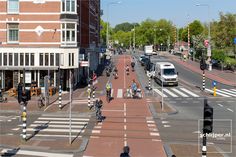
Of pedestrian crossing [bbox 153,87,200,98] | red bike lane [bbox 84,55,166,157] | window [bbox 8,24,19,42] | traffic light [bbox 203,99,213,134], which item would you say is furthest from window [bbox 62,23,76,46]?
traffic light [bbox 203,99,213,134]

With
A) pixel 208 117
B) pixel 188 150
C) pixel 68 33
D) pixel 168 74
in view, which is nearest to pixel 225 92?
pixel 168 74

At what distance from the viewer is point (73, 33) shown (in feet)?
144

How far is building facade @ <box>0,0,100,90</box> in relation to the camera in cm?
4372

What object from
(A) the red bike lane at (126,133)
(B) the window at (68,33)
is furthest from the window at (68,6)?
(A) the red bike lane at (126,133)

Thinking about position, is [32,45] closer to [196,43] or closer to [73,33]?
[73,33]

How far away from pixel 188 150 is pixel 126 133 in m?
5.03

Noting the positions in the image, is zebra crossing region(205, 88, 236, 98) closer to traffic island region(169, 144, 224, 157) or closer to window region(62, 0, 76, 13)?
window region(62, 0, 76, 13)

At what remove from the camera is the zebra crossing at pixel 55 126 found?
23.9m

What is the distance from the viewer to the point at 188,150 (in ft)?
65.4

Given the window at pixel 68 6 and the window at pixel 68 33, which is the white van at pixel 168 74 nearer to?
the window at pixel 68 33

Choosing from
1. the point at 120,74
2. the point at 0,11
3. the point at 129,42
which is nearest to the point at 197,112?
the point at 0,11

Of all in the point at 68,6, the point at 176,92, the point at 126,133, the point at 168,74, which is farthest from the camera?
the point at 168,74

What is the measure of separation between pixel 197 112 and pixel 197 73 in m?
36.3

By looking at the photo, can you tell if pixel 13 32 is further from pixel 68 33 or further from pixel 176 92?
pixel 176 92
